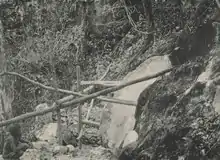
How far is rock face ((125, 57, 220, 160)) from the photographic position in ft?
13.7

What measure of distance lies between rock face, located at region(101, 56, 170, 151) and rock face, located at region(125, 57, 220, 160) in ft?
2.34

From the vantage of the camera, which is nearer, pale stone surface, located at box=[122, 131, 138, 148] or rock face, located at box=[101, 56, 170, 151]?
pale stone surface, located at box=[122, 131, 138, 148]

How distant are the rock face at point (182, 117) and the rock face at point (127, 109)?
2.34 feet

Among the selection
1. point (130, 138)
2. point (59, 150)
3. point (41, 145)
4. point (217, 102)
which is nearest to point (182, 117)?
point (217, 102)

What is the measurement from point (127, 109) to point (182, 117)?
2.30 metres

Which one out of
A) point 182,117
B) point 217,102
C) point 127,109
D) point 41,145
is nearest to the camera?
point 217,102

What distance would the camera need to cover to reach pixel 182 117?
15.3 ft

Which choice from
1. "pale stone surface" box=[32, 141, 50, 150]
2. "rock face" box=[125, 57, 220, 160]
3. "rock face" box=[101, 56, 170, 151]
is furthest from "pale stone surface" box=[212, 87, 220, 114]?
"pale stone surface" box=[32, 141, 50, 150]

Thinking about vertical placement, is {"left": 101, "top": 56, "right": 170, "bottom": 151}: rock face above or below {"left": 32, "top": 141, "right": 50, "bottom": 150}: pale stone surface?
above

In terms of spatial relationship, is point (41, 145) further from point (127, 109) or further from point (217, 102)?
point (217, 102)

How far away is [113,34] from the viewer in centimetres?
1077

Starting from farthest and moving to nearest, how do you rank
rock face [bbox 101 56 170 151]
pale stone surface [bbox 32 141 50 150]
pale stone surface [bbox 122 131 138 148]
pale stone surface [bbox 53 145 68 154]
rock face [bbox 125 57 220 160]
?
1. pale stone surface [bbox 32 141 50 150]
2. pale stone surface [bbox 53 145 68 154]
3. rock face [bbox 101 56 170 151]
4. pale stone surface [bbox 122 131 138 148]
5. rock face [bbox 125 57 220 160]

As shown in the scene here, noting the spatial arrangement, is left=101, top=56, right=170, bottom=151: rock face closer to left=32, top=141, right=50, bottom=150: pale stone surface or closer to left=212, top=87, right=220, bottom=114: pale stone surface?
left=32, top=141, right=50, bottom=150: pale stone surface

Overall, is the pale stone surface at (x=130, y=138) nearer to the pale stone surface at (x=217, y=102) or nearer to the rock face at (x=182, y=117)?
the rock face at (x=182, y=117)
